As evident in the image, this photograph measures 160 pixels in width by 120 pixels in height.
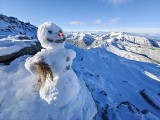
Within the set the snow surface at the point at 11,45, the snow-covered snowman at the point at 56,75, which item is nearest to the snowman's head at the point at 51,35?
the snow-covered snowman at the point at 56,75

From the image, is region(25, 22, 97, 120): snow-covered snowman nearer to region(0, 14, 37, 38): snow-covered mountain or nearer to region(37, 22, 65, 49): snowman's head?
region(37, 22, 65, 49): snowman's head

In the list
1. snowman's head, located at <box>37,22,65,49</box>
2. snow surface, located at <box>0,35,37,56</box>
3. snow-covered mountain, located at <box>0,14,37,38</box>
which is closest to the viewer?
snowman's head, located at <box>37,22,65,49</box>

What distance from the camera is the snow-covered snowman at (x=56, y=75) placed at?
7059 millimetres

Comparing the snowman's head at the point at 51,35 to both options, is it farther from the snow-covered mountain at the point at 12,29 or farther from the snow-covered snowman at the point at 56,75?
the snow-covered mountain at the point at 12,29

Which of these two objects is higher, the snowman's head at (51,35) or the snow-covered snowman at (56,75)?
the snowman's head at (51,35)

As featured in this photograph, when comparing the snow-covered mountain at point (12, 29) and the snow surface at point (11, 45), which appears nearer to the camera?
the snow surface at point (11, 45)

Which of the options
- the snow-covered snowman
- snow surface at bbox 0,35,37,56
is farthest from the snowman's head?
snow surface at bbox 0,35,37,56

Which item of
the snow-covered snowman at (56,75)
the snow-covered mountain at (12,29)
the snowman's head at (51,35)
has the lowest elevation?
the snow-covered mountain at (12,29)

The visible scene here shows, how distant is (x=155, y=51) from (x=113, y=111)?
95952 mm

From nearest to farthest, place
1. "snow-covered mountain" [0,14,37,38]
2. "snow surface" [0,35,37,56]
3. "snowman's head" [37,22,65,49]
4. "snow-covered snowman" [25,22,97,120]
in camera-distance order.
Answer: "snow-covered snowman" [25,22,97,120] → "snowman's head" [37,22,65,49] → "snow surface" [0,35,37,56] → "snow-covered mountain" [0,14,37,38]

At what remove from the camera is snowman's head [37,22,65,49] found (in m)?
7.41

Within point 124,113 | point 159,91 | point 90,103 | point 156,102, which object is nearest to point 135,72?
point 159,91

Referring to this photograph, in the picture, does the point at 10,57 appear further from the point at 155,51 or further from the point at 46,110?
the point at 155,51

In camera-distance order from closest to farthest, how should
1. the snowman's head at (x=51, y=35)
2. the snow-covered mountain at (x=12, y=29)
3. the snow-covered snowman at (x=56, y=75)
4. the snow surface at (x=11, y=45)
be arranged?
the snow-covered snowman at (x=56, y=75) → the snowman's head at (x=51, y=35) → the snow surface at (x=11, y=45) → the snow-covered mountain at (x=12, y=29)
